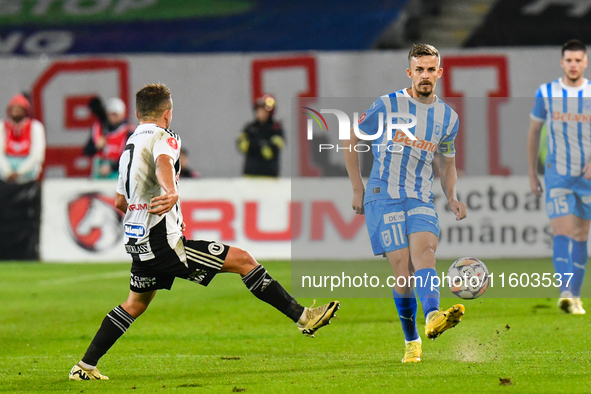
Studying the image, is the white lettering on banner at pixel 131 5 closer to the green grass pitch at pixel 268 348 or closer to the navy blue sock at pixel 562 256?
the green grass pitch at pixel 268 348

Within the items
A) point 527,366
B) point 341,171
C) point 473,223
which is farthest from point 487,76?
point 527,366

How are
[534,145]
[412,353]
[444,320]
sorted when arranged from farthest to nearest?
[534,145] < [412,353] < [444,320]

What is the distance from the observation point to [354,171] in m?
6.06

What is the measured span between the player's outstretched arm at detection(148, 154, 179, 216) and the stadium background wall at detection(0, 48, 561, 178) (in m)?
11.5

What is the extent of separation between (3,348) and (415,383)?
356cm

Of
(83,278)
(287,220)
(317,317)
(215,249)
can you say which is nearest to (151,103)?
(215,249)

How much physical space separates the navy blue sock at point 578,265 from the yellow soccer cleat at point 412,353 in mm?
2859

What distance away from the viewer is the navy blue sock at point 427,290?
5.56 metres

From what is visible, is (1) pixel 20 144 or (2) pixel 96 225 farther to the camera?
(1) pixel 20 144

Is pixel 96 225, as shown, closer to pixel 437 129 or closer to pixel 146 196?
pixel 146 196

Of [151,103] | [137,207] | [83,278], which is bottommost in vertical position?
[83,278]

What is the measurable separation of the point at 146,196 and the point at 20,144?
9.95m

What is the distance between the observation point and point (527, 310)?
8.60 m

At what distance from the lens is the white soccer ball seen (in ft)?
20.3
